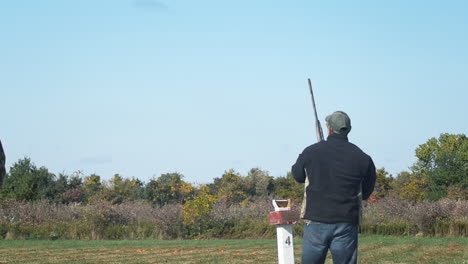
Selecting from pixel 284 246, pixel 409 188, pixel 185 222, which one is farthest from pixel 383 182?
pixel 284 246

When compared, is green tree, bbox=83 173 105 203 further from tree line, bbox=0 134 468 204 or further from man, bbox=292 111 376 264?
man, bbox=292 111 376 264

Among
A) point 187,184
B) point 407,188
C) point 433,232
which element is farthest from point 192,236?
point 187,184

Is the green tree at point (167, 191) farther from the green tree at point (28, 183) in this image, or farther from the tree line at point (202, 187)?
the green tree at point (28, 183)

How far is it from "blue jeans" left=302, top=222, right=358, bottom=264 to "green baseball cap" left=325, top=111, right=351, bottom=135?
94cm

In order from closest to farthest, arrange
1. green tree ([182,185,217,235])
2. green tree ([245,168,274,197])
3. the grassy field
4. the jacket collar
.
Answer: the jacket collar, the grassy field, green tree ([182,185,217,235]), green tree ([245,168,274,197])

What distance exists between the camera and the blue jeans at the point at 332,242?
7.61 m

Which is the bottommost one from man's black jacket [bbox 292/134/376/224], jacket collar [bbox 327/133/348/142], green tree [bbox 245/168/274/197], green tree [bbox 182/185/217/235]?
man's black jacket [bbox 292/134/376/224]

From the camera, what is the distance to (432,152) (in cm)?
8519

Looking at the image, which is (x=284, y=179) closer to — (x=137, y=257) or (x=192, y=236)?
(x=192, y=236)

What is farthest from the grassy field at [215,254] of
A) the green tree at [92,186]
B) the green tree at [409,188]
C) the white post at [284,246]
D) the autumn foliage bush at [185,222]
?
the green tree at [92,186]

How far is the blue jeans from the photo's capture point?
299 inches

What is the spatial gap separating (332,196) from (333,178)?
0.17 m

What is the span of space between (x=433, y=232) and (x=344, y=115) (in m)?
24.7

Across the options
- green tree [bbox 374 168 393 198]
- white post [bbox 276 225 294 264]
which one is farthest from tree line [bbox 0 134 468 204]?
white post [bbox 276 225 294 264]
